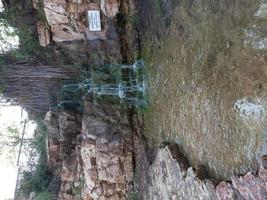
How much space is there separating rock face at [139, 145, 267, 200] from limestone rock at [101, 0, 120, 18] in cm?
183

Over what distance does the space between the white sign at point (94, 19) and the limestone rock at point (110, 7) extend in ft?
0.33

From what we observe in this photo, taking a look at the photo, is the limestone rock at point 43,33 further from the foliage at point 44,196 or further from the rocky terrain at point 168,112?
the foliage at point 44,196

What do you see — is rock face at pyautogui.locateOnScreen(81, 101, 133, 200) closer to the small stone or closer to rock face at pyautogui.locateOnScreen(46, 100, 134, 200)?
rock face at pyautogui.locateOnScreen(46, 100, 134, 200)

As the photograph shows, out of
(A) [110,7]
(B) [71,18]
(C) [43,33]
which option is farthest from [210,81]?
(C) [43,33]

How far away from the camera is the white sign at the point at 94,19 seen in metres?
4.64

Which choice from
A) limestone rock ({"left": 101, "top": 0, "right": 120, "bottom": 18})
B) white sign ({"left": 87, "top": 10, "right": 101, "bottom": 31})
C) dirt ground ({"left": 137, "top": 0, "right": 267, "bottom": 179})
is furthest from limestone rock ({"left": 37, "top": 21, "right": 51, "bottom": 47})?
dirt ground ({"left": 137, "top": 0, "right": 267, "bottom": 179})

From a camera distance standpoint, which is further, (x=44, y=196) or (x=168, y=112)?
(x=44, y=196)

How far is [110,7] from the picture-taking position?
4.63m

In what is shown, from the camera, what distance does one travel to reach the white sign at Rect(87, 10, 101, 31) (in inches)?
183

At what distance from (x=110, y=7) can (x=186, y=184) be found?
2.41 m

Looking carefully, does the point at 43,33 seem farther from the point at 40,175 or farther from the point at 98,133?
the point at 40,175

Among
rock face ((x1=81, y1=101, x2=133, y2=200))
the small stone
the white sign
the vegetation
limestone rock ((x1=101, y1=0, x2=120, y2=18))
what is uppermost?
limestone rock ((x1=101, y1=0, x2=120, y2=18))

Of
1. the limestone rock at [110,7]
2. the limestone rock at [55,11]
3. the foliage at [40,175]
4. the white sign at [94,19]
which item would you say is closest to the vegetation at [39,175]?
the foliage at [40,175]

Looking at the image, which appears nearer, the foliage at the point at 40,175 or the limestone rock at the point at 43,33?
the limestone rock at the point at 43,33
